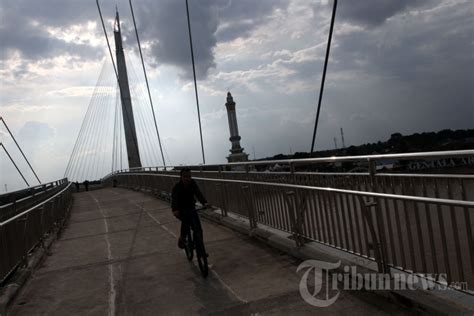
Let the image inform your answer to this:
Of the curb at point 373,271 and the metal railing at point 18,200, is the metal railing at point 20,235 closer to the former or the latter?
the metal railing at point 18,200

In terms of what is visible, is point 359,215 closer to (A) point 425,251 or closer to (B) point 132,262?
(A) point 425,251

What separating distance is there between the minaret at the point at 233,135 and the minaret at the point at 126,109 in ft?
43.2

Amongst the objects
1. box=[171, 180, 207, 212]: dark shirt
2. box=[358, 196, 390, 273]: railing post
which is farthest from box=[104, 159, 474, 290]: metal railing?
box=[171, 180, 207, 212]: dark shirt

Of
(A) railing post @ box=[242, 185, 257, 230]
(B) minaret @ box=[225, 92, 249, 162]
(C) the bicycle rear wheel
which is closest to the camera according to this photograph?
(C) the bicycle rear wheel

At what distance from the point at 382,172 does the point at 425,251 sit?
1113mm

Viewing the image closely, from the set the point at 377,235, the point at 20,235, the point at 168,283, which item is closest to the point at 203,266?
the point at 168,283

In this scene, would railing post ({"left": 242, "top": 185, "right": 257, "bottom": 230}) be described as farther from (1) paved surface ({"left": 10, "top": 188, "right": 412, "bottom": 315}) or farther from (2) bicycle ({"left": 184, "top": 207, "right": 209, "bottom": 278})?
(2) bicycle ({"left": 184, "top": 207, "right": 209, "bottom": 278})

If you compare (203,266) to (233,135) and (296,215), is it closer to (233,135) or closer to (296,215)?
(296,215)

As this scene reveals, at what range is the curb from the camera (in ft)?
12.9

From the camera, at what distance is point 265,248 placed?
25.1ft

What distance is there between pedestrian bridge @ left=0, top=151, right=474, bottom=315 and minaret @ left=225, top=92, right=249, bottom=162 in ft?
52.4

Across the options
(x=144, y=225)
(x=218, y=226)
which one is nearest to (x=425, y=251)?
(x=218, y=226)

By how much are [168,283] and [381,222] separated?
3081 mm

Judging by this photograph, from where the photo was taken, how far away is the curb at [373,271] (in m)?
3.94
